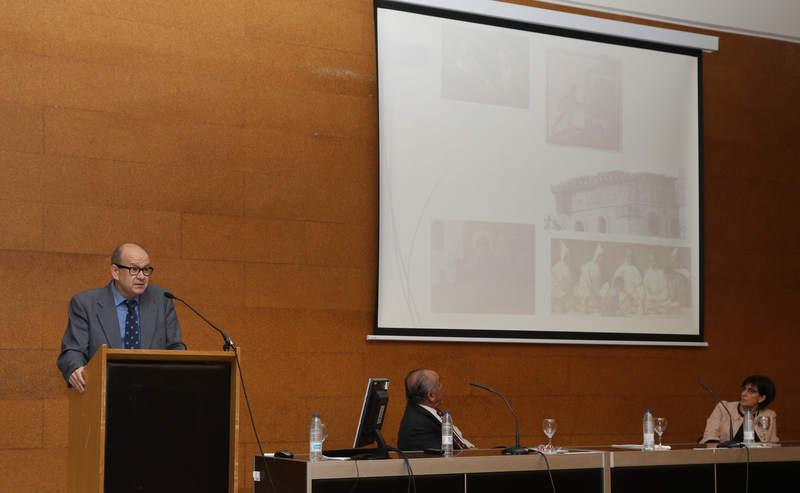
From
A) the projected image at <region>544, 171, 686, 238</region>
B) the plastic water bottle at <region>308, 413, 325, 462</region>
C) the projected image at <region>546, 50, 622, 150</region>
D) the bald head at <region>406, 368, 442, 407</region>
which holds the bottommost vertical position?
the plastic water bottle at <region>308, 413, 325, 462</region>

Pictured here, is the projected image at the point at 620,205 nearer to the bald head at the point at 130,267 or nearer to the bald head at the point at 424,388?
the bald head at the point at 424,388

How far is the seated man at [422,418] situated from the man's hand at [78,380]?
6.03ft

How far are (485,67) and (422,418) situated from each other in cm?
269

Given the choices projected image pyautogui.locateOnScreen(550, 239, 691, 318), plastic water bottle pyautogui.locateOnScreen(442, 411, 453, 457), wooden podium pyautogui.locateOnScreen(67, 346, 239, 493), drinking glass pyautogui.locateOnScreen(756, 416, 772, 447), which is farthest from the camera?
projected image pyautogui.locateOnScreen(550, 239, 691, 318)

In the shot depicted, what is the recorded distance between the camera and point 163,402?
3.54 meters

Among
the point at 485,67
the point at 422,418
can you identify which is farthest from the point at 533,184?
the point at 422,418

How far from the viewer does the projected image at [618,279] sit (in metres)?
6.91

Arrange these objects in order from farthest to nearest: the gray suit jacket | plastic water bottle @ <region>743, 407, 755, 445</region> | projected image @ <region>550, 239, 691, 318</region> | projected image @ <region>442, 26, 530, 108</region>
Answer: projected image @ <region>550, 239, 691, 318</region> → projected image @ <region>442, 26, 530, 108</region> → plastic water bottle @ <region>743, 407, 755, 445</region> → the gray suit jacket

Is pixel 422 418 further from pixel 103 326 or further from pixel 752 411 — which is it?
pixel 752 411

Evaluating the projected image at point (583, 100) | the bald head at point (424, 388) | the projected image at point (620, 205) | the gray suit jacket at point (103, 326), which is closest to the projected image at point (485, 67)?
the projected image at point (583, 100)

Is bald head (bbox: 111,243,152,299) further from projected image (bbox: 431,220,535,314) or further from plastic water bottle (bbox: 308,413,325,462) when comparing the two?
projected image (bbox: 431,220,535,314)

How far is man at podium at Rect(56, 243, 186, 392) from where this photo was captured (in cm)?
406

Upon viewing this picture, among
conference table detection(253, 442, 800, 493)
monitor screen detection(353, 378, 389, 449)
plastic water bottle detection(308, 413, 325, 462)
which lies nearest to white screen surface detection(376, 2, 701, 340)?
conference table detection(253, 442, 800, 493)

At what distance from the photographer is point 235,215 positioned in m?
6.04
